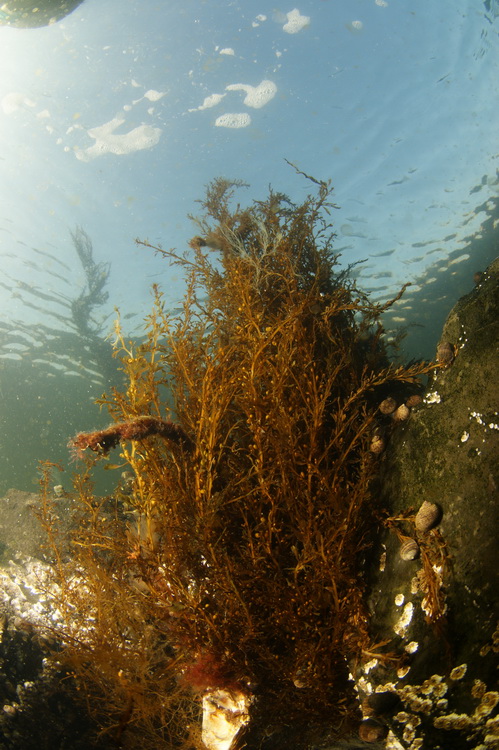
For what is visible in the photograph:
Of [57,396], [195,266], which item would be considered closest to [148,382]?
[195,266]

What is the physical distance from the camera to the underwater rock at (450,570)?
230 centimetres

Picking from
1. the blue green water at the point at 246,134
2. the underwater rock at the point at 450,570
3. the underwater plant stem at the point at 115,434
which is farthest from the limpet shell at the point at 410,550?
the blue green water at the point at 246,134

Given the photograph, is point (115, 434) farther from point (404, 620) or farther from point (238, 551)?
point (404, 620)

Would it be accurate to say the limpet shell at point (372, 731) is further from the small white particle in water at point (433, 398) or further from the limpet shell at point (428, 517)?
the small white particle in water at point (433, 398)

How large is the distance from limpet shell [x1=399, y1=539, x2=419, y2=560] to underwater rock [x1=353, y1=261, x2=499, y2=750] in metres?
0.07

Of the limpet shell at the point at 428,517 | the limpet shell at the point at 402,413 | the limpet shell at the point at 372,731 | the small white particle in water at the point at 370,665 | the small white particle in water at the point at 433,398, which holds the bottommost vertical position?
the limpet shell at the point at 372,731

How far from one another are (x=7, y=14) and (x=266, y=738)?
14158 millimetres

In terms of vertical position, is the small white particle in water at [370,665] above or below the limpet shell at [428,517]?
below

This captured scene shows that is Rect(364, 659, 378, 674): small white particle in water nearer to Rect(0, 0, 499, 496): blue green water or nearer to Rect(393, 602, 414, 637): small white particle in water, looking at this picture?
Rect(393, 602, 414, 637): small white particle in water

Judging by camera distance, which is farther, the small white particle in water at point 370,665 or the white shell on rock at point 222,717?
the white shell on rock at point 222,717

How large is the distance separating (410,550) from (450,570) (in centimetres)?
28

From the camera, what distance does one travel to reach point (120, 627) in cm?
395

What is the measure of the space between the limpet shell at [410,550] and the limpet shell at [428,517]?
0.11 m

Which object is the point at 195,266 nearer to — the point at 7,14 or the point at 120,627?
the point at 120,627
